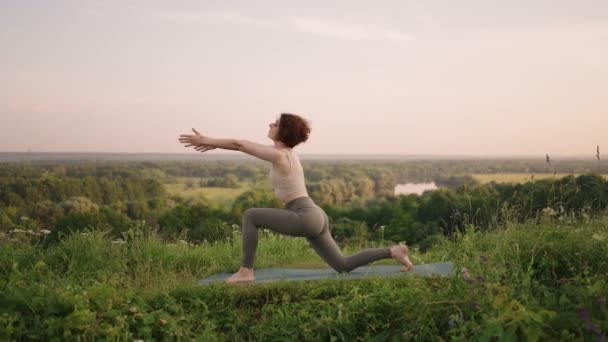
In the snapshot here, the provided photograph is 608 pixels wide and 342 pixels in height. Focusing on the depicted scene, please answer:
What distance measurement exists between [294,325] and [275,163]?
1990 mm

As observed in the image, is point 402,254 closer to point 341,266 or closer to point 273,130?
point 341,266

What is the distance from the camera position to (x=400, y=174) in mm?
68250

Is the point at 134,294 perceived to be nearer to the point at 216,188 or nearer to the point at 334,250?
the point at 334,250

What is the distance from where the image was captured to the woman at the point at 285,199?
6852 millimetres

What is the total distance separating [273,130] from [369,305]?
2452 mm

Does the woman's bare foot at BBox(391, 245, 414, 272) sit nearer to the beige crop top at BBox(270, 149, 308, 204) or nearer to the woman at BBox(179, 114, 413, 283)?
the woman at BBox(179, 114, 413, 283)

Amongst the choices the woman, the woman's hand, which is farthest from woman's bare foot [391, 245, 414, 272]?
the woman's hand

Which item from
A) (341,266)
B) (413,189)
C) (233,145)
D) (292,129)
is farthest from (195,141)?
(413,189)

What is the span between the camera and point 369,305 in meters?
5.60

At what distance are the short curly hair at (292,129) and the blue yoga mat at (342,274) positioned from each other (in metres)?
1.56

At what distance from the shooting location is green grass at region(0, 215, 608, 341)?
481cm

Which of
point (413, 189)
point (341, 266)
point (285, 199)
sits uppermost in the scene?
point (285, 199)

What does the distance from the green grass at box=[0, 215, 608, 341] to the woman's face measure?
1.69 m

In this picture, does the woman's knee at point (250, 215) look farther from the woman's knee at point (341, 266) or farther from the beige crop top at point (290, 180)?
the woman's knee at point (341, 266)
